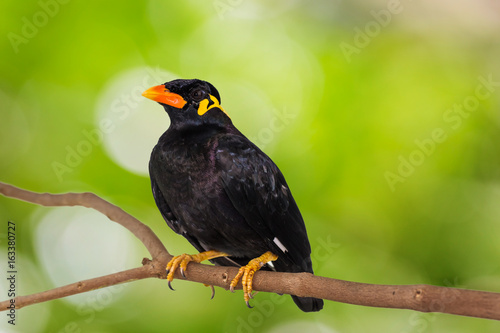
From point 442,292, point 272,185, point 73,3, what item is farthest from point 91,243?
point 442,292

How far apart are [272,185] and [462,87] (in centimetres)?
83

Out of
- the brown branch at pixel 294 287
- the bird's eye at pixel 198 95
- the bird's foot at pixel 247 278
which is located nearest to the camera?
the brown branch at pixel 294 287

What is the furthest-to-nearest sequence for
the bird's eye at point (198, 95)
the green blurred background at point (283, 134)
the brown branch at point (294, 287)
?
1. the green blurred background at point (283, 134)
2. the bird's eye at point (198, 95)
3. the brown branch at point (294, 287)

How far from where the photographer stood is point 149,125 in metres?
1.70

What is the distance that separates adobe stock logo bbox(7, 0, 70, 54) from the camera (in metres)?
1.67

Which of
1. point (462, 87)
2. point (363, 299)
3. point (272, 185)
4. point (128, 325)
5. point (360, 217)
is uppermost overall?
point (462, 87)

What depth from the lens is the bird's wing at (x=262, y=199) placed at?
1.24m

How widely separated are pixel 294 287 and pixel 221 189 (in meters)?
0.33

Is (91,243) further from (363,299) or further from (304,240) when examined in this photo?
(363,299)

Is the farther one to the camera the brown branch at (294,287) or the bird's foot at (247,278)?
the bird's foot at (247,278)

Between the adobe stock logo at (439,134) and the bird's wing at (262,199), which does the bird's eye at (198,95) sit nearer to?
the bird's wing at (262,199)

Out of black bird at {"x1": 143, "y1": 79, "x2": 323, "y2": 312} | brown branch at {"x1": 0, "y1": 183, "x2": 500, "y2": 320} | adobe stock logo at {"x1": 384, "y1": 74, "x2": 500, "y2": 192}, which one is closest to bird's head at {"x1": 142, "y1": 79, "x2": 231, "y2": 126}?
black bird at {"x1": 143, "y1": 79, "x2": 323, "y2": 312}

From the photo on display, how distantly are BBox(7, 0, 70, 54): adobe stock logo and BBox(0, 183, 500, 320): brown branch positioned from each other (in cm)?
56

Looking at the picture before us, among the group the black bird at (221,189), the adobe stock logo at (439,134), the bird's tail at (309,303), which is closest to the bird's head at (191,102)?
the black bird at (221,189)
